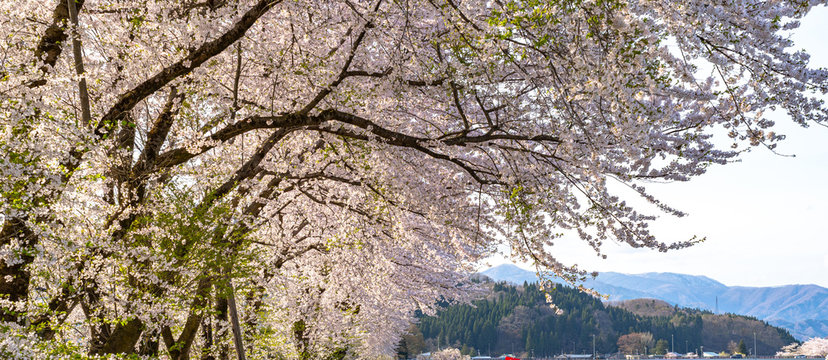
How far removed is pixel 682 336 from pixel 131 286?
17256cm

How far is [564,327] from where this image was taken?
142875 mm

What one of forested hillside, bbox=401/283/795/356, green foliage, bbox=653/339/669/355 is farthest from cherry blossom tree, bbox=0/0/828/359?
green foliage, bbox=653/339/669/355

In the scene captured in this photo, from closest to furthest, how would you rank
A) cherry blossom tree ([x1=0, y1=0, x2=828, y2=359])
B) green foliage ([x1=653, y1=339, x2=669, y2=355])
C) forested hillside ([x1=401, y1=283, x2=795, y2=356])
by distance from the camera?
1. cherry blossom tree ([x1=0, y1=0, x2=828, y2=359])
2. forested hillside ([x1=401, y1=283, x2=795, y2=356])
3. green foliage ([x1=653, y1=339, x2=669, y2=355])

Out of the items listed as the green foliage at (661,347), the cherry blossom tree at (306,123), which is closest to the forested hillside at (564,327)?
the green foliage at (661,347)

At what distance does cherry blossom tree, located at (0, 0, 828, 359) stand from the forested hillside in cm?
10884

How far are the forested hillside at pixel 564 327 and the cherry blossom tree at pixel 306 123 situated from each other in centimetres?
10884

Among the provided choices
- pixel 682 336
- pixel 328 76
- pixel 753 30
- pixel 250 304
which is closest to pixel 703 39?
pixel 753 30

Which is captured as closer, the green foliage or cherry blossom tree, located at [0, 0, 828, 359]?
cherry blossom tree, located at [0, 0, 828, 359]

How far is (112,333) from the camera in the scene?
6.82m

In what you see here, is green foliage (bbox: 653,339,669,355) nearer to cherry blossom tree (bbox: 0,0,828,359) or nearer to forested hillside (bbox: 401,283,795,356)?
forested hillside (bbox: 401,283,795,356)

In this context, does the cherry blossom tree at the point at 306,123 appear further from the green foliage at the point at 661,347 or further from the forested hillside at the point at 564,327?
the green foliage at the point at 661,347

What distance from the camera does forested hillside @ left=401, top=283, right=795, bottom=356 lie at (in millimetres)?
127562

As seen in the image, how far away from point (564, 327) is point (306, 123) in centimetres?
14561

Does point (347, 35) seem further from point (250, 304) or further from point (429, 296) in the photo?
point (429, 296)
